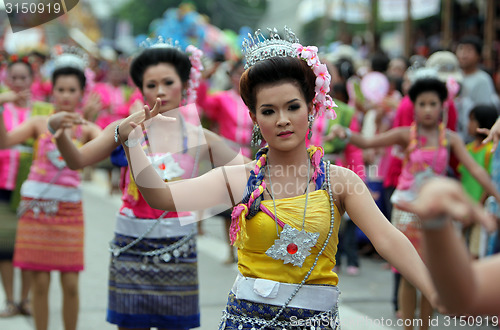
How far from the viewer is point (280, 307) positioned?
2557 millimetres

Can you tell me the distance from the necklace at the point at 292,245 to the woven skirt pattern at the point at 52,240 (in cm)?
248

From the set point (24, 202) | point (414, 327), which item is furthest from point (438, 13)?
point (24, 202)

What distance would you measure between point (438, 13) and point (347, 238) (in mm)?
7922

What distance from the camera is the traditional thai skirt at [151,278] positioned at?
3744 millimetres

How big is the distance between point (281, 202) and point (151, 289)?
4.75 ft

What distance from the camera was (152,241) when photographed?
3773 mm

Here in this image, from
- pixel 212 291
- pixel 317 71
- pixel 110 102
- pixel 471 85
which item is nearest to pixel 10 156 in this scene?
pixel 212 291

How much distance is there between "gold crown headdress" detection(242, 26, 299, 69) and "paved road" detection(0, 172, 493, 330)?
2.68 meters

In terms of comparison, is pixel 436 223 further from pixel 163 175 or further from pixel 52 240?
pixel 52 240

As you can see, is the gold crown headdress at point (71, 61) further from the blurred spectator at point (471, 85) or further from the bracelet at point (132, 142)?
the blurred spectator at point (471, 85)

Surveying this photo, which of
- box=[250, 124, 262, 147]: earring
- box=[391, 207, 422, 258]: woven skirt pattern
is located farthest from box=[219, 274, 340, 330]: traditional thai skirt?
box=[391, 207, 422, 258]: woven skirt pattern

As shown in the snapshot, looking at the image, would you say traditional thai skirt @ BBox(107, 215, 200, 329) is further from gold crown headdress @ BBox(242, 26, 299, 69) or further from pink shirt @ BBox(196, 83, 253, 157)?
pink shirt @ BBox(196, 83, 253, 157)

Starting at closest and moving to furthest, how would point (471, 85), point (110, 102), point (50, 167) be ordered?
1. point (50, 167)
2. point (471, 85)
3. point (110, 102)

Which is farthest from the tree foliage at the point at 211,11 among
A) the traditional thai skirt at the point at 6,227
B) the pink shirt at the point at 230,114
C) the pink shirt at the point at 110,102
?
the traditional thai skirt at the point at 6,227
